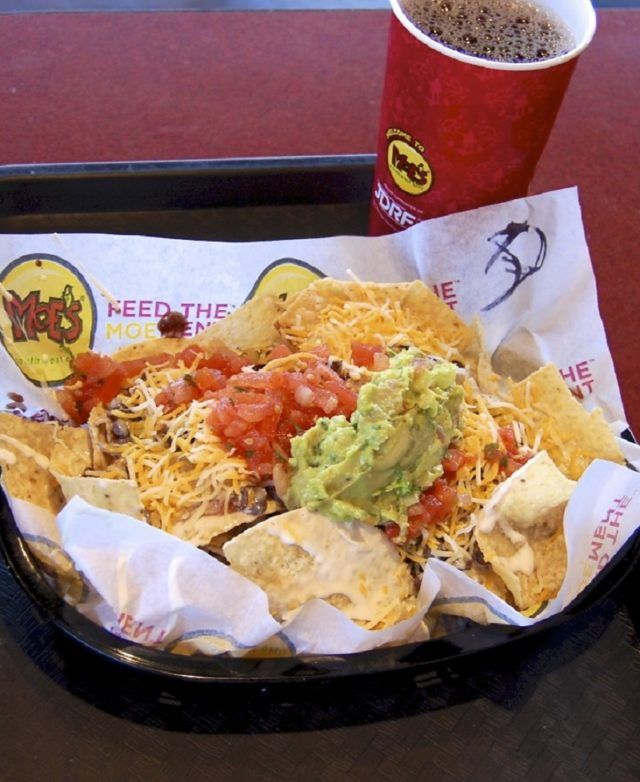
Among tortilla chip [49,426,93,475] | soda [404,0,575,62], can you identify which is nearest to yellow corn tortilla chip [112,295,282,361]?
tortilla chip [49,426,93,475]

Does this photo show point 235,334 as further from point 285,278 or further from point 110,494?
point 110,494

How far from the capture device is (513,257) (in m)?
1.88

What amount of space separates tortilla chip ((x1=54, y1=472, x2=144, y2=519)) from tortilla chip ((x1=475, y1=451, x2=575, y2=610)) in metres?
0.59

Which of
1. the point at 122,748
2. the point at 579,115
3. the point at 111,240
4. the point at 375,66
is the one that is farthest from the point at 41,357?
the point at 579,115

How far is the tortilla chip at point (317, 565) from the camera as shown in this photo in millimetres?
1383

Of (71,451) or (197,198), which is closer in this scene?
(71,451)

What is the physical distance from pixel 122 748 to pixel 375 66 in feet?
7.49

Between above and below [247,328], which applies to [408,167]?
above

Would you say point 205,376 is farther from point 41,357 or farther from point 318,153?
point 318,153

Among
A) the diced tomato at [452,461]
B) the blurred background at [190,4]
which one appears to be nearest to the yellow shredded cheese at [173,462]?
the diced tomato at [452,461]

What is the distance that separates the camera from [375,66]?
112 inches

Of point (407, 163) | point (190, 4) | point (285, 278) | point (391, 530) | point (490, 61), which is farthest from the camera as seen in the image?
point (190, 4)

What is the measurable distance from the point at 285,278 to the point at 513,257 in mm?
506

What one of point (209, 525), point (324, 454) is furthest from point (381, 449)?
point (209, 525)
